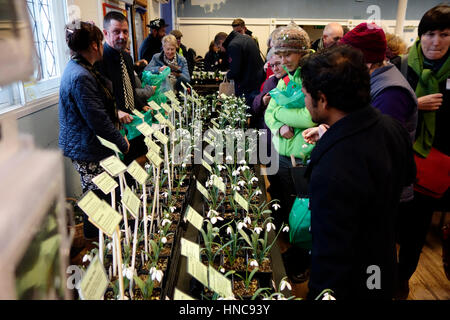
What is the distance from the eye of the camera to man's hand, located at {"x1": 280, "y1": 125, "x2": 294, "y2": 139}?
206cm

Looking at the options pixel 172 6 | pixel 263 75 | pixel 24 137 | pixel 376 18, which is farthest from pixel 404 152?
pixel 376 18

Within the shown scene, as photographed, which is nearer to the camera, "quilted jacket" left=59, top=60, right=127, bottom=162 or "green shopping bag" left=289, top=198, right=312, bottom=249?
"green shopping bag" left=289, top=198, right=312, bottom=249

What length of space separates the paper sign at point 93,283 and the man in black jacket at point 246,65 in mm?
3850

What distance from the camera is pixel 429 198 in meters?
2.08

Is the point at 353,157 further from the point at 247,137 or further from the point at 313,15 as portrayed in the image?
the point at 313,15

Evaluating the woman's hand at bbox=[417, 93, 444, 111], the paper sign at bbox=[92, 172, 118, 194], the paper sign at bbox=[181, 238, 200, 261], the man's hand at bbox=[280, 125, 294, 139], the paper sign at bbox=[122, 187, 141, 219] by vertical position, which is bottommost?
the paper sign at bbox=[181, 238, 200, 261]

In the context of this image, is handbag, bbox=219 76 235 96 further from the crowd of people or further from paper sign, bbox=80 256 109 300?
paper sign, bbox=80 256 109 300

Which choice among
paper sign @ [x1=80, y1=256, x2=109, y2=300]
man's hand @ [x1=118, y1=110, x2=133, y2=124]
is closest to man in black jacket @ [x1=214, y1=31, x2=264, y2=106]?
man's hand @ [x1=118, y1=110, x2=133, y2=124]

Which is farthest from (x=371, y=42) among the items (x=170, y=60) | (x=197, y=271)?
(x=170, y=60)

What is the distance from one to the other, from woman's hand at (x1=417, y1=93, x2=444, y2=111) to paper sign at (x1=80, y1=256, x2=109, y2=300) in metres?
1.95

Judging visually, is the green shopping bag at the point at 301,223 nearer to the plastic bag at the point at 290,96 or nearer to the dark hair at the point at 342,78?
the plastic bag at the point at 290,96

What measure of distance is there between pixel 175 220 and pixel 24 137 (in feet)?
4.76

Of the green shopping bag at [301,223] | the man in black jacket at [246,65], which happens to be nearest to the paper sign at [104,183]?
the green shopping bag at [301,223]

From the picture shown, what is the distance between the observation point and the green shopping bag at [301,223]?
5.69 ft
